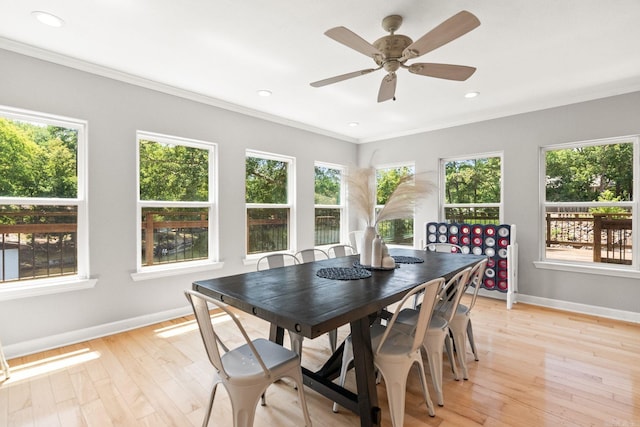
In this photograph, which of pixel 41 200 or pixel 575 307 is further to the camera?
pixel 575 307

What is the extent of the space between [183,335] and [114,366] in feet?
2.20

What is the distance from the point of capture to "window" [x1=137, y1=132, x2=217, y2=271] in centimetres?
340

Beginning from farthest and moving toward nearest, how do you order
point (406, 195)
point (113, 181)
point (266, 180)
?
point (266, 180) < point (113, 181) < point (406, 195)

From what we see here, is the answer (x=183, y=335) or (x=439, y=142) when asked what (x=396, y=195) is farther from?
(x=439, y=142)

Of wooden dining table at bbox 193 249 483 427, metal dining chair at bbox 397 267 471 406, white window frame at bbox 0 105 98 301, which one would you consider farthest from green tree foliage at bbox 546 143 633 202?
white window frame at bbox 0 105 98 301

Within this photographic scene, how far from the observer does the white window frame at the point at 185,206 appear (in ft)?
10.9

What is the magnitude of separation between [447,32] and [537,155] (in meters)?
3.07

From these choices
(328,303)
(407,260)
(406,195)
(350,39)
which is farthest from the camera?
(407,260)

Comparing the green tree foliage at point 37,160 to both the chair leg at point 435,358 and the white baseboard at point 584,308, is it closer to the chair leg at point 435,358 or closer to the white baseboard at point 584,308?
the chair leg at point 435,358

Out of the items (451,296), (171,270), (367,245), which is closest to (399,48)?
(367,245)

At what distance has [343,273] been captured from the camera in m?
2.32

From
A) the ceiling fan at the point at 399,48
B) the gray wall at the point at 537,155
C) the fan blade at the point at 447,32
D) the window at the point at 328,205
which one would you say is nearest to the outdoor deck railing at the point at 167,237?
the gray wall at the point at 537,155

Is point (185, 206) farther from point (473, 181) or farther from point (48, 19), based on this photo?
point (473, 181)

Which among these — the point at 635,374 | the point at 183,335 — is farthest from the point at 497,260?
the point at 183,335
